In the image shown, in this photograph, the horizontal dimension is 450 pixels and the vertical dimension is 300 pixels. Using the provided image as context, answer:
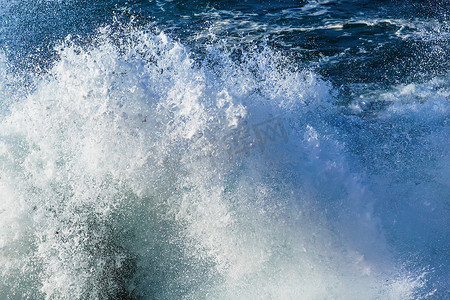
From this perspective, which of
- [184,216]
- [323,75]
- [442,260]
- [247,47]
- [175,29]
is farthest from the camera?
[175,29]

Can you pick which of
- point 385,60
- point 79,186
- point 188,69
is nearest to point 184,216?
point 79,186

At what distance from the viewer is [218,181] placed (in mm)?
4570

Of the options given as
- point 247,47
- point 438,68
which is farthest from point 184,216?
point 438,68

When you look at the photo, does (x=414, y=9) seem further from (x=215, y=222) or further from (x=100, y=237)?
(x=100, y=237)

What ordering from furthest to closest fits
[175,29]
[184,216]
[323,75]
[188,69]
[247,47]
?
[175,29] → [247,47] → [323,75] → [188,69] → [184,216]

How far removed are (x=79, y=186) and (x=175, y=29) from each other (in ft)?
14.0

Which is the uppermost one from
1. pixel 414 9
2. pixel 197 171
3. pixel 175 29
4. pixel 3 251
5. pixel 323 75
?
pixel 175 29

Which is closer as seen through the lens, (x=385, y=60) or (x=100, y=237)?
(x=100, y=237)

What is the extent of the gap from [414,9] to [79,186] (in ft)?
27.4

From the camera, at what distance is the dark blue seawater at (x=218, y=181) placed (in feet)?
14.0

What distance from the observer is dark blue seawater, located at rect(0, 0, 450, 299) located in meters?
4.25

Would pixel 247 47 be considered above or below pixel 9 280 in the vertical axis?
above

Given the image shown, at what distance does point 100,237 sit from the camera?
181 inches

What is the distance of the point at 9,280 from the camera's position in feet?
14.1
